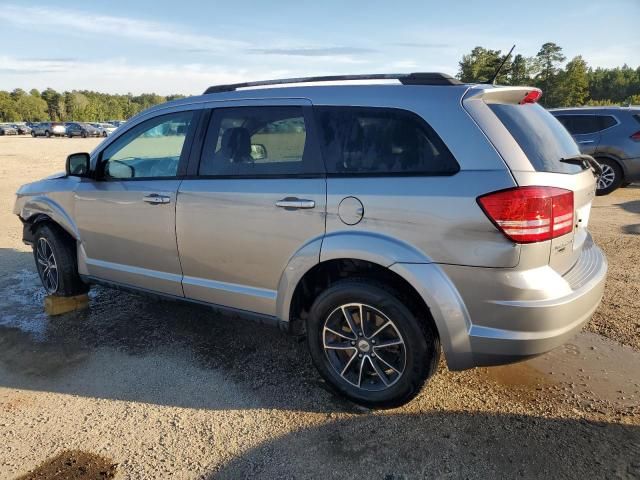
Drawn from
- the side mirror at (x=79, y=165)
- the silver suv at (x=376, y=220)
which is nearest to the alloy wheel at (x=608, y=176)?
the silver suv at (x=376, y=220)

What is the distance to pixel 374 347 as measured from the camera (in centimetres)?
295

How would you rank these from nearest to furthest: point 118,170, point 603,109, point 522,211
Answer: point 522,211, point 118,170, point 603,109

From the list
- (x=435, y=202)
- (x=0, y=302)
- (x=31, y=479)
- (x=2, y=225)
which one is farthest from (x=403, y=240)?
(x=2, y=225)

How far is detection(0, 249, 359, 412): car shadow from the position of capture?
10.6ft

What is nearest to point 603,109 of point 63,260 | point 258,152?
point 258,152

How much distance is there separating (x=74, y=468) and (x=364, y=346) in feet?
5.51

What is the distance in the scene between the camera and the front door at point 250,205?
3045 mm

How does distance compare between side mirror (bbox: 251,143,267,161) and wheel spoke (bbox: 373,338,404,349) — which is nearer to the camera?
wheel spoke (bbox: 373,338,404,349)

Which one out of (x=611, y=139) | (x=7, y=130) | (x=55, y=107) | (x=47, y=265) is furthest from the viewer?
(x=55, y=107)

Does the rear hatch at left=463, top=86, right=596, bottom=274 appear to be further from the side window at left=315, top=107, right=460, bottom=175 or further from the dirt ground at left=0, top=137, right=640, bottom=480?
the dirt ground at left=0, top=137, right=640, bottom=480

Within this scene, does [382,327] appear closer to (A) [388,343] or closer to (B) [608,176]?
(A) [388,343]

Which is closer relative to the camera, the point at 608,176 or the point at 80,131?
the point at 608,176

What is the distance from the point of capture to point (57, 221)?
14.6 ft

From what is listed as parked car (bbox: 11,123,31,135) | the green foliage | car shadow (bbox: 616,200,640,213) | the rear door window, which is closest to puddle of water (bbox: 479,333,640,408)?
the rear door window
